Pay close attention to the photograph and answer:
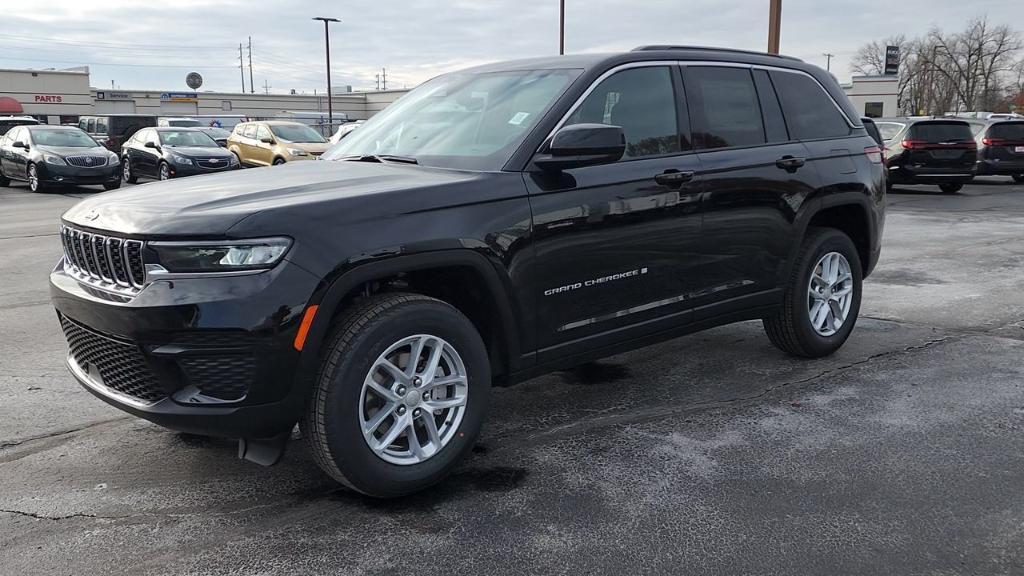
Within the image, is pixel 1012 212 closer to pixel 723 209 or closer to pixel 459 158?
pixel 723 209

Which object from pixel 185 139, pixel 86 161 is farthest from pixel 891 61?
pixel 86 161

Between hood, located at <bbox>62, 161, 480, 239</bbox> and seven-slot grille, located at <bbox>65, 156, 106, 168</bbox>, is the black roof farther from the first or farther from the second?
seven-slot grille, located at <bbox>65, 156, 106, 168</bbox>

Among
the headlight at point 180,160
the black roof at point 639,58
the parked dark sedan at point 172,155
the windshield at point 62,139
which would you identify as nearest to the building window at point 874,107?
the parked dark sedan at point 172,155

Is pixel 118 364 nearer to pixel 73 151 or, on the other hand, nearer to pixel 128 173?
pixel 73 151

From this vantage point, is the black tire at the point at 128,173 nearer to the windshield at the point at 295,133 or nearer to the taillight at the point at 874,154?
the windshield at the point at 295,133

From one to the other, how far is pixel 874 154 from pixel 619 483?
10.9 ft

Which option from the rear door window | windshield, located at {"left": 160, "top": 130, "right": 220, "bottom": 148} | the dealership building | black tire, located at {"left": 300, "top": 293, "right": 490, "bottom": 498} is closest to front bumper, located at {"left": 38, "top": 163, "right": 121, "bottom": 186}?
windshield, located at {"left": 160, "top": 130, "right": 220, "bottom": 148}

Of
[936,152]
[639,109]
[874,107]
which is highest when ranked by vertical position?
[874,107]

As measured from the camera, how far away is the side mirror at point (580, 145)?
357 centimetres

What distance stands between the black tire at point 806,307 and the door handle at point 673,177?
1227mm

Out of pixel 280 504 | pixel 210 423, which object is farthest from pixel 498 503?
pixel 210 423

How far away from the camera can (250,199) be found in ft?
10.6

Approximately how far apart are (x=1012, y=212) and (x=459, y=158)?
14052 mm

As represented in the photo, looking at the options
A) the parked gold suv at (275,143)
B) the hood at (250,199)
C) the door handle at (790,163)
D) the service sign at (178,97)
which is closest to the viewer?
the hood at (250,199)
